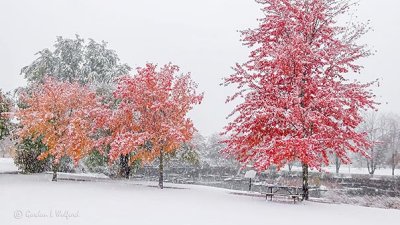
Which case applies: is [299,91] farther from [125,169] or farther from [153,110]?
[125,169]

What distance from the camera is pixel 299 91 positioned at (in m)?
17.5

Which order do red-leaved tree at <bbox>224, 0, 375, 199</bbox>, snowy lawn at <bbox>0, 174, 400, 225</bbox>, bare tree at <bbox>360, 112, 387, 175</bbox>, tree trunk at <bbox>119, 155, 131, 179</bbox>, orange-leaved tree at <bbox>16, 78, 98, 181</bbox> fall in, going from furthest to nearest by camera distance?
bare tree at <bbox>360, 112, 387, 175</bbox> < tree trunk at <bbox>119, 155, 131, 179</bbox> < orange-leaved tree at <bbox>16, 78, 98, 181</bbox> < red-leaved tree at <bbox>224, 0, 375, 199</bbox> < snowy lawn at <bbox>0, 174, 400, 225</bbox>

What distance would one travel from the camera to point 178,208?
1454 cm

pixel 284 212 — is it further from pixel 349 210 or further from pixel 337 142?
pixel 337 142

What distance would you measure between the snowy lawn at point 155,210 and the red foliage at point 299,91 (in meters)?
2.19

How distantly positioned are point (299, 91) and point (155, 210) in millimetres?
8292

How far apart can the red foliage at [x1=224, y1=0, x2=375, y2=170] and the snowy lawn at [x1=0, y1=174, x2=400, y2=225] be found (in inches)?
86.4

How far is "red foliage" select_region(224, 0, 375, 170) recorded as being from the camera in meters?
16.9

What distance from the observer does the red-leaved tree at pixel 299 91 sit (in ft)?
55.6

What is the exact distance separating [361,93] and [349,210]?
5.28 metres

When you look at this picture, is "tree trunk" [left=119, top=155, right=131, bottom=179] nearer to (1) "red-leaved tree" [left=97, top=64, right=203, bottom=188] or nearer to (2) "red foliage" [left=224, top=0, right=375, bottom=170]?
(1) "red-leaved tree" [left=97, top=64, right=203, bottom=188]

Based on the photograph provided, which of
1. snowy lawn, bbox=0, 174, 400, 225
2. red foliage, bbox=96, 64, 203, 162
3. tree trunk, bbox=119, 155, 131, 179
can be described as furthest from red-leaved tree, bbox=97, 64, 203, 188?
tree trunk, bbox=119, 155, 131, 179

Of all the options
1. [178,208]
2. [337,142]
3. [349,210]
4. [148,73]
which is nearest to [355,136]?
[337,142]

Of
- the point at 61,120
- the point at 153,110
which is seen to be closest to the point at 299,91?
the point at 153,110
